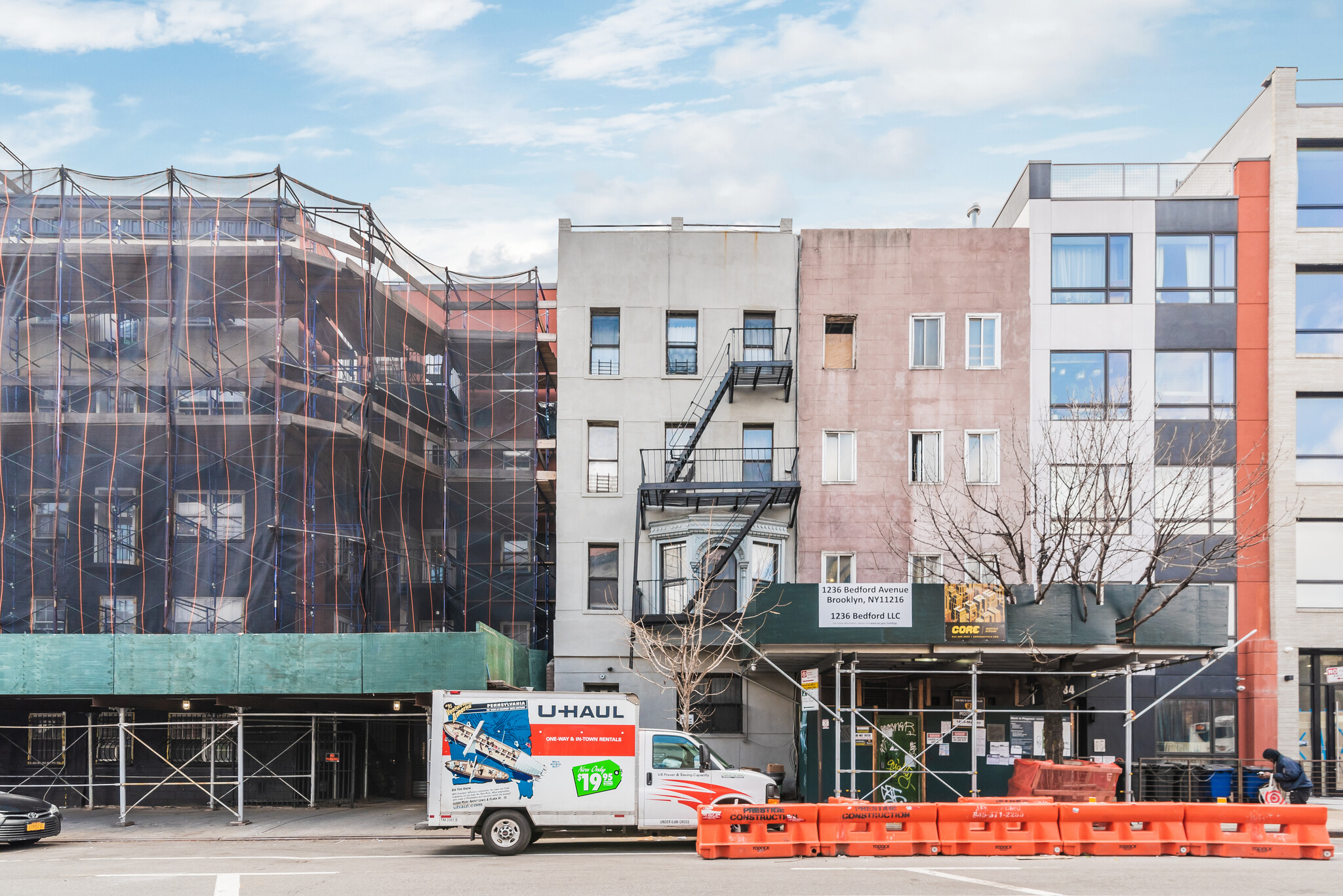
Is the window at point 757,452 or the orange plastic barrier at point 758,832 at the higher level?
the window at point 757,452

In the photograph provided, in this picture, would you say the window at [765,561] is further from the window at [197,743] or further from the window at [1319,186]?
the window at [1319,186]

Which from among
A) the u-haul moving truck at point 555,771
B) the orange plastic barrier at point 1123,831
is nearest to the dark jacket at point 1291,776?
the orange plastic barrier at point 1123,831

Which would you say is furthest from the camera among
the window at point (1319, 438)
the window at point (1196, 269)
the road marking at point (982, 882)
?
the window at point (1196, 269)

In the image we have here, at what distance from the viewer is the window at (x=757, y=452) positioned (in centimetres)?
2788

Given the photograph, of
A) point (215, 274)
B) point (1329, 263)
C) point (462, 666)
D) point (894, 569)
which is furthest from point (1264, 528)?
point (215, 274)

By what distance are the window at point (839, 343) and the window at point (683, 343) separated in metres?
3.14

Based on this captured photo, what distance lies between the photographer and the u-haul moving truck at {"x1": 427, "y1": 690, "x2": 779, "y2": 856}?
17297 millimetres

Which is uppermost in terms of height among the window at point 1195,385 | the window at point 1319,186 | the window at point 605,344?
the window at point 1319,186

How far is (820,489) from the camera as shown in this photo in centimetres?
2766

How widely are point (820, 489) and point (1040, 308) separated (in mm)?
6833

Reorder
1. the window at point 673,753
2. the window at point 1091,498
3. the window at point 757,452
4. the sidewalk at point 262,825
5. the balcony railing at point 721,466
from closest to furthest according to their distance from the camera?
1. the window at point 673,753
2. the sidewalk at point 262,825
3. the window at point 1091,498
4. the balcony railing at point 721,466
5. the window at point 757,452

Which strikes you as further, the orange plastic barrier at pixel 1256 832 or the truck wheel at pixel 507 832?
the truck wheel at pixel 507 832

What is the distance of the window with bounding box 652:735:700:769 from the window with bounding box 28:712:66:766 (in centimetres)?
1534

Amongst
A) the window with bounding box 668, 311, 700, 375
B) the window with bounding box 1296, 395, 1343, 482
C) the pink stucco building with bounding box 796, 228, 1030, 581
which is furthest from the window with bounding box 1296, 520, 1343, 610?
the window with bounding box 668, 311, 700, 375
